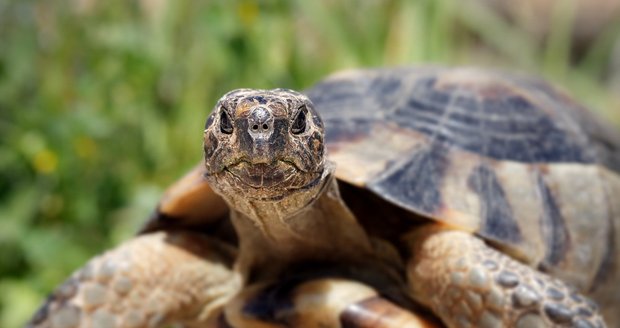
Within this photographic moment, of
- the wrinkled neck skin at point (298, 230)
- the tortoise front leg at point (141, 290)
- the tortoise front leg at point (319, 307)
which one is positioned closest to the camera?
the wrinkled neck skin at point (298, 230)

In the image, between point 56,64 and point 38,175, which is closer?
point 38,175

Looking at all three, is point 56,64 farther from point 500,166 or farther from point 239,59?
point 500,166

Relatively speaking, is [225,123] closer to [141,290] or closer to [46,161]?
[141,290]

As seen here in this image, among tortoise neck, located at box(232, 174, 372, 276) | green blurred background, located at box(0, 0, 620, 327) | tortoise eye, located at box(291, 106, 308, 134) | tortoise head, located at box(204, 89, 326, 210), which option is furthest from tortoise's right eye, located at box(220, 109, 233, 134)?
green blurred background, located at box(0, 0, 620, 327)

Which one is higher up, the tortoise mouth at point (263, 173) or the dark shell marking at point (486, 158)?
the tortoise mouth at point (263, 173)

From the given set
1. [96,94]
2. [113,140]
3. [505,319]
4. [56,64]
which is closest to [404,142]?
[505,319]

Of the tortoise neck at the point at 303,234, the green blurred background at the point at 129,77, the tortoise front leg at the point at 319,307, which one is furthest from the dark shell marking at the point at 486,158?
the green blurred background at the point at 129,77

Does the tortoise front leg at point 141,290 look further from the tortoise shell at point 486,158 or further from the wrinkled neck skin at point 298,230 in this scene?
the tortoise shell at point 486,158

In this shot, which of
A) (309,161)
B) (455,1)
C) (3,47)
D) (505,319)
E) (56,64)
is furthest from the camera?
(455,1)

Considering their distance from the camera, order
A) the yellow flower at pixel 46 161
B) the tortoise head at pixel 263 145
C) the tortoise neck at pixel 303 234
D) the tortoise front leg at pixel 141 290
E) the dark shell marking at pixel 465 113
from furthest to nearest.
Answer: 1. the yellow flower at pixel 46 161
2. the dark shell marking at pixel 465 113
3. the tortoise front leg at pixel 141 290
4. the tortoise neck at pixel 303 234
5. the tortoise head at pixel 263 145
